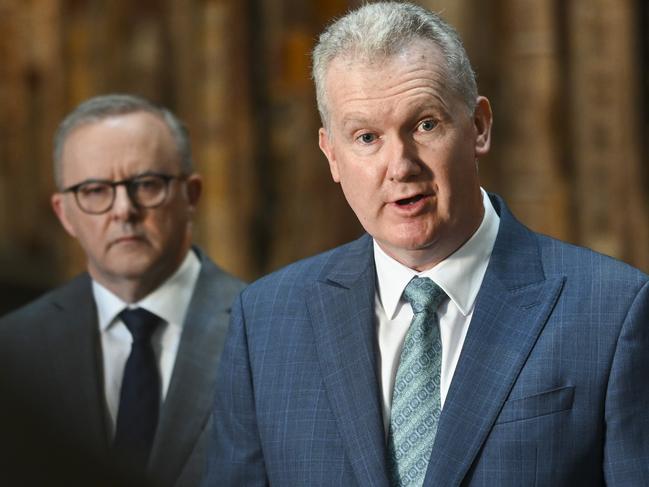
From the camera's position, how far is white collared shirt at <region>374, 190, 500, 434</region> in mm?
1578

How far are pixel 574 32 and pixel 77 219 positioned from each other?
2993mm

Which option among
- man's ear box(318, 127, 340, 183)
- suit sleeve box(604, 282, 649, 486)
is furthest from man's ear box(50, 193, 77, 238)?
suit sleeve box(604, 282, 649, 486)

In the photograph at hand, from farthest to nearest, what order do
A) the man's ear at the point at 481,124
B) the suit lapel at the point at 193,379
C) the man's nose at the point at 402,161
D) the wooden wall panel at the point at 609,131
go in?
the wooden wall panel at the point at 609,131, the suit lapel at the point at 193,379, the man's ear at the point at 481,124, the man's nose at the point at 402,161

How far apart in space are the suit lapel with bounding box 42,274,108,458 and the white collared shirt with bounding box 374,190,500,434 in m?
0.77

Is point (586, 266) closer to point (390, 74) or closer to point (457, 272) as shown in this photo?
point (457, 272)

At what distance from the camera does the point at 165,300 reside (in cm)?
238

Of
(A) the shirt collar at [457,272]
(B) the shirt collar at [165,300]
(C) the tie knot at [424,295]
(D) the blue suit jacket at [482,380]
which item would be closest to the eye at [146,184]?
(B) the shirt collar at [165,300]

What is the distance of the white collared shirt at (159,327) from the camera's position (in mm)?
2324

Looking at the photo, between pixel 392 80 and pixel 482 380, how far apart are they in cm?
44

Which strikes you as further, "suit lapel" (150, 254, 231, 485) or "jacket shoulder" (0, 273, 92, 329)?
"jacket shoulder" (0, 273, 92, 329)

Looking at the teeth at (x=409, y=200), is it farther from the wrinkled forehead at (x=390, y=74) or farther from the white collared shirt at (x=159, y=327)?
the white collared shirt at (x=159, y=327)

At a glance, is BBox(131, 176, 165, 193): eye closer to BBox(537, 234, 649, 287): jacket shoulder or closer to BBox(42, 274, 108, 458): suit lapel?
BBox(42, 274, 108, 458): suit lapel

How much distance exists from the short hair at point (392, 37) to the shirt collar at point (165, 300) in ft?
2.98

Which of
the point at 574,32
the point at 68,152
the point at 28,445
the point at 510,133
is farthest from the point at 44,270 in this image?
the point at 28,445
